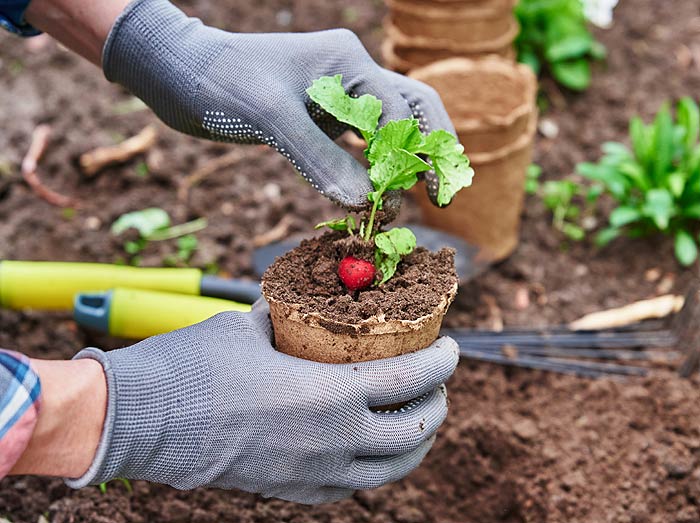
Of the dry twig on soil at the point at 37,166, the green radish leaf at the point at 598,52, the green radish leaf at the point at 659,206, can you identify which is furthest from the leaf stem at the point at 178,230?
the green radish leaf at the point at 598,52

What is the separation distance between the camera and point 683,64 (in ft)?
12.7

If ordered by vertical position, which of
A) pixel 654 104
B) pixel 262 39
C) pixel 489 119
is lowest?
pixel 654 104

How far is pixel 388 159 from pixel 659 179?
66.4 inches

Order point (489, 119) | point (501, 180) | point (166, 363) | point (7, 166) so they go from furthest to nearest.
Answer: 1. point (7, 166)
2. point (501, 180)
3. point (489, 119)
4. point (166, 363)

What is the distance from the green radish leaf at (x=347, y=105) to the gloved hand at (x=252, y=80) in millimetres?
100

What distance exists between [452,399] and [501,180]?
90 cm

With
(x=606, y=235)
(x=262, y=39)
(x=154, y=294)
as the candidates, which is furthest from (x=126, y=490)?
(x=606, y=235)

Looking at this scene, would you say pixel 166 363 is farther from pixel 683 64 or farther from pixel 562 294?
pixel 683 64

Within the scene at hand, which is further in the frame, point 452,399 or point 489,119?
point 489,119

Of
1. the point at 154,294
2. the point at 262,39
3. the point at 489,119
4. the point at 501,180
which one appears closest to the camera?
the point at 262,39

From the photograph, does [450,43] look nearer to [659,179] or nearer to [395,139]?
[659,179]

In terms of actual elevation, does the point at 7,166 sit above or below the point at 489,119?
below

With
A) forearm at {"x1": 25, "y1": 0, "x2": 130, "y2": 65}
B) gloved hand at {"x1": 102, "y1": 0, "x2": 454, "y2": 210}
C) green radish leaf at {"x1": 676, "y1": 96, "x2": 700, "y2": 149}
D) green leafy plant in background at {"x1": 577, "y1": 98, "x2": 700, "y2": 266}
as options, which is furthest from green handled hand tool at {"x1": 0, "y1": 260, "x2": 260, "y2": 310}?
green radish leaf at {"x1": 676, "y1": 96, "x2": 700, "y2": 149}

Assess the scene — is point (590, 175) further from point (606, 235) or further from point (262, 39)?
point (262, 39)
